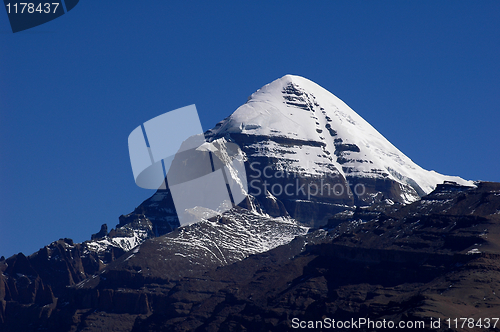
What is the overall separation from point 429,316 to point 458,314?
21.6 ft

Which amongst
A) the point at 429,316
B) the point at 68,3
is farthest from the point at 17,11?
the point at 429,316

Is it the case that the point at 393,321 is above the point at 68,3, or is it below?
below

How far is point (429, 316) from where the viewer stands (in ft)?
624

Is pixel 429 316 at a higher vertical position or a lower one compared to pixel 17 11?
lower

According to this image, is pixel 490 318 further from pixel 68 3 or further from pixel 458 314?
pixel 68 3

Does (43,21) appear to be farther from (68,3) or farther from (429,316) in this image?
(429,316)

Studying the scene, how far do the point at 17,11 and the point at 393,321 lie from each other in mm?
86390

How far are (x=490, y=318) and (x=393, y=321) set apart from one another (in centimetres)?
1684

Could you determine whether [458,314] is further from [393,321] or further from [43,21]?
[43,21]

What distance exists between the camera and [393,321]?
650 ft

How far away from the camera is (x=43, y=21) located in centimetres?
15038

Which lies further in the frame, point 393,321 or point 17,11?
point 393,321

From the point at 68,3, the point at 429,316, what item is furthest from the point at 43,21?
the point at 429,316

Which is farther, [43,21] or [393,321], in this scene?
[393,321]
